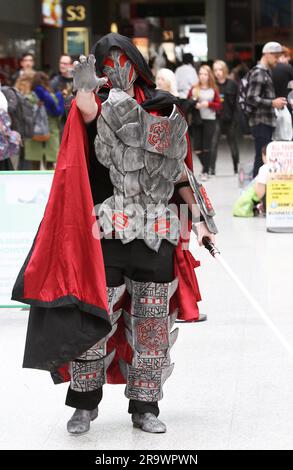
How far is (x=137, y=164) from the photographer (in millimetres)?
5148

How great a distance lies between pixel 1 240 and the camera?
8.26m

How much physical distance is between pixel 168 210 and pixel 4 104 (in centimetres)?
583

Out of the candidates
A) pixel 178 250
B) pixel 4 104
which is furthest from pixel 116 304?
pixel 4 104

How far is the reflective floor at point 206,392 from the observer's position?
17.3 ft

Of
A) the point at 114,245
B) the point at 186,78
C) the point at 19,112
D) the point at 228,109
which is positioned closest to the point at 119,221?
the point at 114,245

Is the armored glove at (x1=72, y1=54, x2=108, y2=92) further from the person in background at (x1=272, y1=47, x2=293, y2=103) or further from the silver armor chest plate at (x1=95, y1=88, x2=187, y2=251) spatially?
the person in background at (x1=272, y1=47, x2=293, y2=103)

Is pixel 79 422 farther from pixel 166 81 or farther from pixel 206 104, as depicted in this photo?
pixel 206 104

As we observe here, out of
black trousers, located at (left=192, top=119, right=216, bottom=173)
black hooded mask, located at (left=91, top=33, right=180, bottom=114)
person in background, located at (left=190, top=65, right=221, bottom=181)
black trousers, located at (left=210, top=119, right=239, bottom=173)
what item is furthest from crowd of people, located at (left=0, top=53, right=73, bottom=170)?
black hooded mask, located at (left=91, top=33, right=180, bottom=114)

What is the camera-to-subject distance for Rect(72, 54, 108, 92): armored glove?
15.9ft

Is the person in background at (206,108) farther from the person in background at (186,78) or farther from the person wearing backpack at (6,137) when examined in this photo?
the person wearing backpack at (6,137)

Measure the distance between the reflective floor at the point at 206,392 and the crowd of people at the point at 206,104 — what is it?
378cm

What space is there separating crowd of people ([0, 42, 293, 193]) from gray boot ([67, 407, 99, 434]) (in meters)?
6.10

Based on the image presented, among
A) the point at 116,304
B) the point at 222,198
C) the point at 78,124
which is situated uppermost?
the point at 78,124

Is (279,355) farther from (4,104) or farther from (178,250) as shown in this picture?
(4,104)
